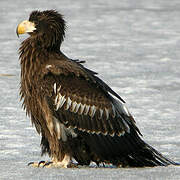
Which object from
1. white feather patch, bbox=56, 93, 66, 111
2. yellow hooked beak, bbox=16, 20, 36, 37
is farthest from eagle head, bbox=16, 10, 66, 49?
white feather patch, bbox=56, 93, 66, 111

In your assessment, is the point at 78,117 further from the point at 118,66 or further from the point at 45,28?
the point at 118,66

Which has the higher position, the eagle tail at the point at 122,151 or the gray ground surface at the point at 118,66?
the eagle tail at the point at 122,151

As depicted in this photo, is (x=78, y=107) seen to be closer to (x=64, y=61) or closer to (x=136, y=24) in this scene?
(x=64, y=61)

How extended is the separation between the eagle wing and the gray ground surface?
0.53 m

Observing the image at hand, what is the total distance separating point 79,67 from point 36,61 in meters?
0.49

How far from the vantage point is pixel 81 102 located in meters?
7.98

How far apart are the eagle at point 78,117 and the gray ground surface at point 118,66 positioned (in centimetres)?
28

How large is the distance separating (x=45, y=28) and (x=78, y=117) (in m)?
1.16

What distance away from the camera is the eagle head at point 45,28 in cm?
840

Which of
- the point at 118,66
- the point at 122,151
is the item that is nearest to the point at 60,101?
the point at 122,151

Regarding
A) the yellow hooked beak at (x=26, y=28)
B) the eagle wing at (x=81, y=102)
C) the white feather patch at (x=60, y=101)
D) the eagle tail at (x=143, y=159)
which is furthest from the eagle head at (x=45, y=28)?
the eagle tail at (x=143, y=159)

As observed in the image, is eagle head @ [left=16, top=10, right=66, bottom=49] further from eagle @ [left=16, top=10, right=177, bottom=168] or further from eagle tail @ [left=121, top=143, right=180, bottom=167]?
eagle tail @ [left=121, top=143, right=180, bottom=167]

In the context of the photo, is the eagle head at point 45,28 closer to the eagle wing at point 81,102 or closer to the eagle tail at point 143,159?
the eagle wing at point 81,102

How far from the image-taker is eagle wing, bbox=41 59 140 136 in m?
7.93
